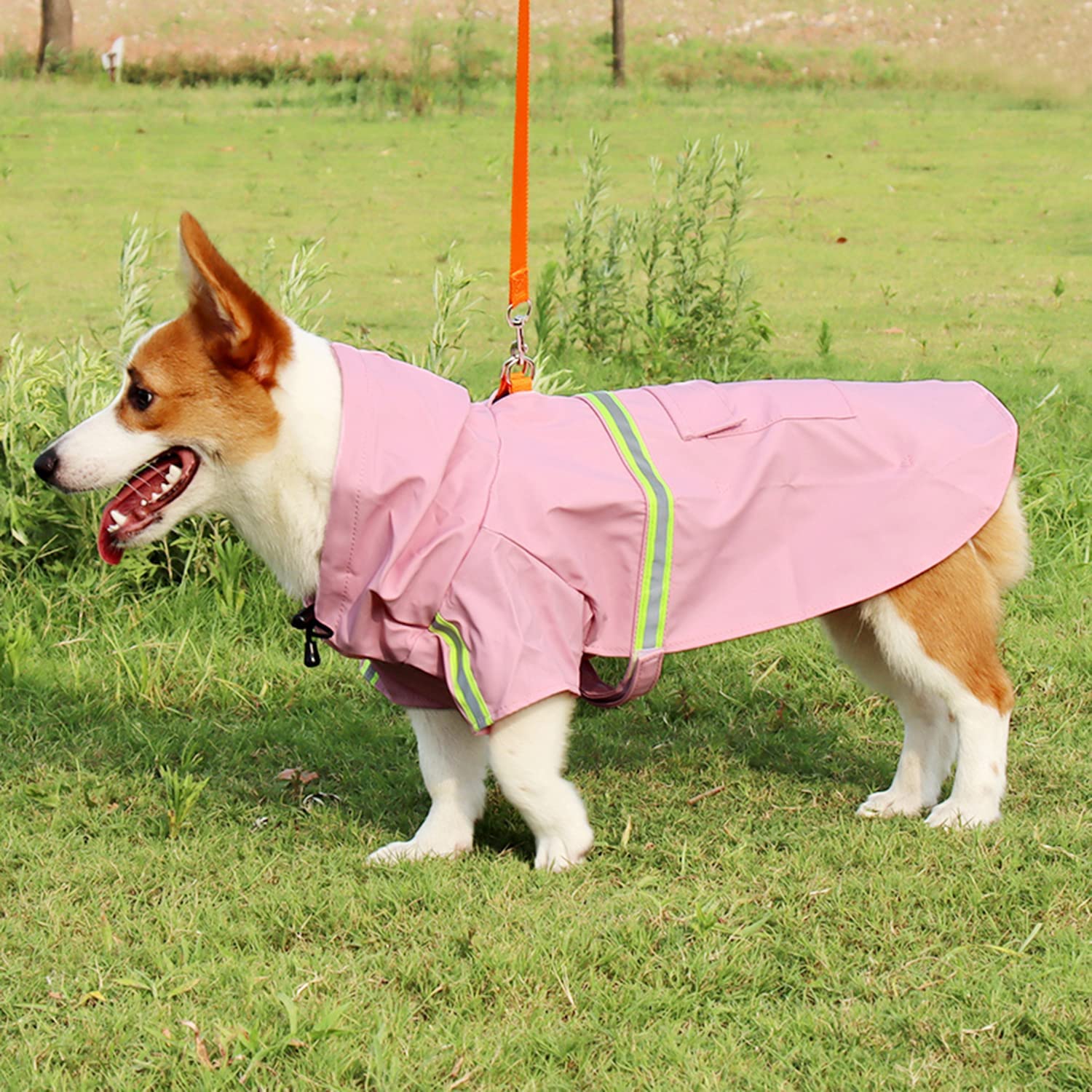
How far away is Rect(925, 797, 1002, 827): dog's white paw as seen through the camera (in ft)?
11.9

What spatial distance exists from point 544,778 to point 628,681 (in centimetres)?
30

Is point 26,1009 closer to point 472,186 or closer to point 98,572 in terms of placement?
point 98,572

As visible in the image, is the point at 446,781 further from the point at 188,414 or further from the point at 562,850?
the point at 188,414

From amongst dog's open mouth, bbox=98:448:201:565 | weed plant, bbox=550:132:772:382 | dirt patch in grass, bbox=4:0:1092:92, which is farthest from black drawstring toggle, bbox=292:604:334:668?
dirt patch in grass, bbox=4:0:1092:92

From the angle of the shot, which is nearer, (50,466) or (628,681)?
(50,466)

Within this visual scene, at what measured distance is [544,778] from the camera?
3.37m

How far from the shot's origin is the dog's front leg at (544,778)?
3285mm

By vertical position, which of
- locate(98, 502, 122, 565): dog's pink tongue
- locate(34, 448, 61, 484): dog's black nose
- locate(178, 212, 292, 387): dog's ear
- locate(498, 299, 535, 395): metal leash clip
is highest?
locate(178, 212, 292, 387): dog's ear

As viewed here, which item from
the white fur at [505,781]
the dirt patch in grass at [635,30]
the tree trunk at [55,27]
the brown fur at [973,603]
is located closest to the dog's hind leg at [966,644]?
the brown fur at [973,603]

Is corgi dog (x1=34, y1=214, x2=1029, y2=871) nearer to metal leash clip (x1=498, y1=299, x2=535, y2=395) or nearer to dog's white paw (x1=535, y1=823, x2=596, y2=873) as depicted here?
dog's white paw (x1=535, y1=823, x2=596, y2=873)

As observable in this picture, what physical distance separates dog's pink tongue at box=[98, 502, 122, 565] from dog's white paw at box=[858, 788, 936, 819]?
204cm

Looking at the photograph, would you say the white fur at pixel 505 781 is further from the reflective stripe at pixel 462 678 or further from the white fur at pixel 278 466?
the white fur at pixel 278 466

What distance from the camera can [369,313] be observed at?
29.6 feet

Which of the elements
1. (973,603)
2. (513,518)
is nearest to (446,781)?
(513,518)
